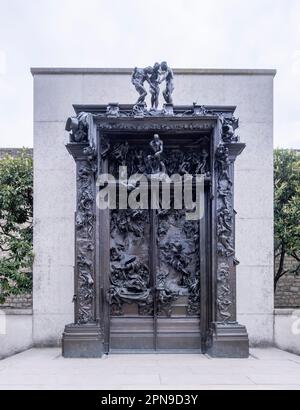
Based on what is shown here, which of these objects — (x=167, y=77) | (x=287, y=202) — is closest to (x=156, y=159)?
(x=167, y=77)

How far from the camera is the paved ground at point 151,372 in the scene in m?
6.45

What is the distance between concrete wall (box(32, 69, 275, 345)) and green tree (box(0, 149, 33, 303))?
38 cm

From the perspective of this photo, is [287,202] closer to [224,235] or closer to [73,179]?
[224,235]

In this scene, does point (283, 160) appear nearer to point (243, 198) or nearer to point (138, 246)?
point (243, 198)

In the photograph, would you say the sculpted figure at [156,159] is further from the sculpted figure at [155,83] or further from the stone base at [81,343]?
the stone base at [81,343]

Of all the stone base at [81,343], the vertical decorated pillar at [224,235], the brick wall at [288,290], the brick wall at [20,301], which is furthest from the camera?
the brick wall at [288,290]

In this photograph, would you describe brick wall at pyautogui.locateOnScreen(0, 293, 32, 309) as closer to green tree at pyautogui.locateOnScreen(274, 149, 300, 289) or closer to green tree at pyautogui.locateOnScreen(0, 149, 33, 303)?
green tree at pyautogui.locateOnScreen(0, 149, 33, 303)

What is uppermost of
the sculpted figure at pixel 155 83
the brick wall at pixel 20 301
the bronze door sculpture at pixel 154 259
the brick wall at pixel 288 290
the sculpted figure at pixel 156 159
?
the sculpted figure at pixel 155 83

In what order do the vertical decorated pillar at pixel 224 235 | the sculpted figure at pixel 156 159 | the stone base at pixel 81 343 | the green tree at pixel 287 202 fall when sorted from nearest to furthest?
the stone base at pixel 81 343 → the vertical decorated pillar at pixel 224 235 → the sculpted figure at pixel 156 159 → the green tree at pixel 287 202

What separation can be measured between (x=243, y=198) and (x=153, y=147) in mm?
2570

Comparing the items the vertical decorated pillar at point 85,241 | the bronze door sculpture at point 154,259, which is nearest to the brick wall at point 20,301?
the bronze door sculpture at point 154,259

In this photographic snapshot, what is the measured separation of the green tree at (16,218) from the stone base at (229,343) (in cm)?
430

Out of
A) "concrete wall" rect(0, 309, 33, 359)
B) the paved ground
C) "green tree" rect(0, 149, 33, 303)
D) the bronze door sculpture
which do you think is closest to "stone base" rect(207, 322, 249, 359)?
the paved ground

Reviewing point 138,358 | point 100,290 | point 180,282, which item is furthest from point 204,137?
point 138,358
